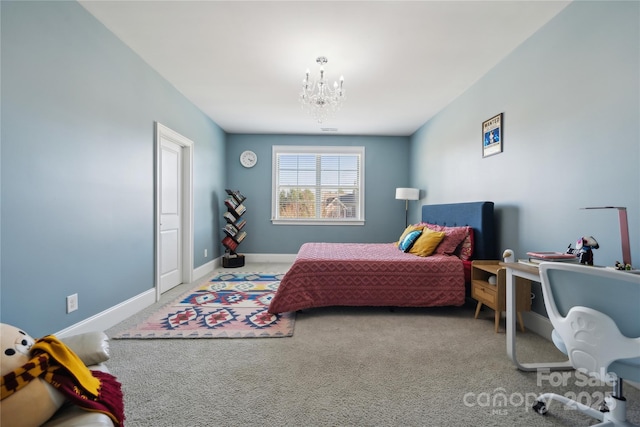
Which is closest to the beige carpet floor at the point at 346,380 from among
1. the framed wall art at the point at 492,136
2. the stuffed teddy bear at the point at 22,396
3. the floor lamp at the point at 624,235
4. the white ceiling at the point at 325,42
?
the stuffed teddy bear at the point at 22,396

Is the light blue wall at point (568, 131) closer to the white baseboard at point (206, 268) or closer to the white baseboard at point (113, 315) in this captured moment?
the white baseboard at point (113, 315)

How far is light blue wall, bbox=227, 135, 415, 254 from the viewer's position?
561 cm

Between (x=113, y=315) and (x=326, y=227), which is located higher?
(x=326, y=227)

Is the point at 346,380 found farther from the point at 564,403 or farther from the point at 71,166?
the point at 71,166

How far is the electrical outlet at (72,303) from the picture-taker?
6.65ft

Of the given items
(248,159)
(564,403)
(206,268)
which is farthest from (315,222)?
(564,403)

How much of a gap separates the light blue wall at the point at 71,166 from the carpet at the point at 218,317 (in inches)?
16.5

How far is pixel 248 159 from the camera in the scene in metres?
5.60

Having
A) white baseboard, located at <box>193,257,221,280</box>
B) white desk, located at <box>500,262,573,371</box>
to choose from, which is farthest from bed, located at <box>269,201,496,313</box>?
white baseboard, located at <box>193,257,221,280</box>

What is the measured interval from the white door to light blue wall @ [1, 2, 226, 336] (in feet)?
1.58

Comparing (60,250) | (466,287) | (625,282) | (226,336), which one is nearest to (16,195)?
(60,250)

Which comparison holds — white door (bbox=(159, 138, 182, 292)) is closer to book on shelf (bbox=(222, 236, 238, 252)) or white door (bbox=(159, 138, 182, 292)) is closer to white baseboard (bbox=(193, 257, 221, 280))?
white baseboard (bbox=(193, 257, 221, 280))

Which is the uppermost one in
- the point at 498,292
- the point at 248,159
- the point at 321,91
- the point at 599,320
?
the point at 321,91

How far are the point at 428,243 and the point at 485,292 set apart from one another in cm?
80
